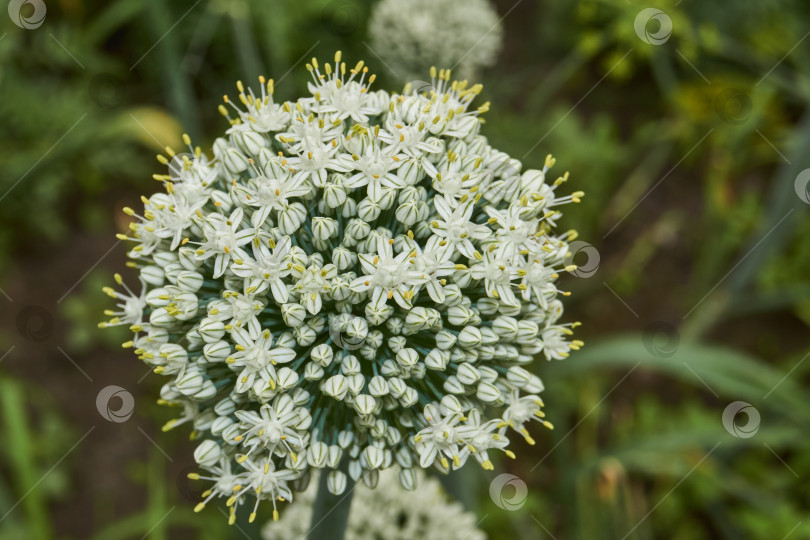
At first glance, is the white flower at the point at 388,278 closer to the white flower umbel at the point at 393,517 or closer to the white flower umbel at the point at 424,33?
the white flower umbel at the point at 393,517

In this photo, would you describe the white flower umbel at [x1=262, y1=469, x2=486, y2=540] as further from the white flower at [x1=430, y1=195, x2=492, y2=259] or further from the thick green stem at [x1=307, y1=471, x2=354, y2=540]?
the white flower at [x1=430, y1=195, x2=492, y2=259]

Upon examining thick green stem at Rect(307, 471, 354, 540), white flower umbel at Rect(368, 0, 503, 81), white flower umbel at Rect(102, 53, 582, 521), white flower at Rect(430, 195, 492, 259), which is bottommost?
thick green stem at Rect(307, 471, 354, 540)

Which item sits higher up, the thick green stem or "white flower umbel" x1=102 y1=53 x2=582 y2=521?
"white flower umbel" x1=102 y1=53 x2=582 y2=521

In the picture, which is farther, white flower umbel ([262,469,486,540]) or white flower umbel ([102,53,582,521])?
white flower umbel ([262,469,486,540])

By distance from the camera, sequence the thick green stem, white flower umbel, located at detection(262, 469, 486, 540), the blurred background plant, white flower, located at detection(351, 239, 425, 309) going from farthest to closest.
Answer: the blurred background plant
white flower umbel, located at detection(262, 469, 486, 540)
the thick green stem
white flower, located at detection(351, 239, 425, 309)

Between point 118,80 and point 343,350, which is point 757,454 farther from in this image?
point 118,80

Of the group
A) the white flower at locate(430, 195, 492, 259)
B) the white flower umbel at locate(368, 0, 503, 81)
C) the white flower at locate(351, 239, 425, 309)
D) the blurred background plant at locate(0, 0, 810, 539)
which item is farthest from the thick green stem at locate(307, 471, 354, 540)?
the white flower umbel at locate(368, 0, 503, 81)

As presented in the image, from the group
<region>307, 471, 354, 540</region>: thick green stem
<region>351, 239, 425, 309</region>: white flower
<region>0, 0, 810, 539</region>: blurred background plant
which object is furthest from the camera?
<region>0, 0, 810, 539</region>: blurred background plant

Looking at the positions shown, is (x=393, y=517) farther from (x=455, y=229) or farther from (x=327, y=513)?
(x=455, y=229)

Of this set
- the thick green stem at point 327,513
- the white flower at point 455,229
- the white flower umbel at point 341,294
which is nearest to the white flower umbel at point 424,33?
the white flower umbel at point 341,294
